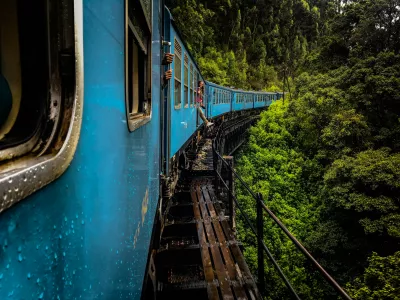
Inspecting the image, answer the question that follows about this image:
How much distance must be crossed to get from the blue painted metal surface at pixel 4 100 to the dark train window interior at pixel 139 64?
1.03m

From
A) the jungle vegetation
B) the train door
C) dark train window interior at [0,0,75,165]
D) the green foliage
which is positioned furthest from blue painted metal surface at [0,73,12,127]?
the jungle vegetation

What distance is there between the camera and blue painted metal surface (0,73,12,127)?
24.8 inches

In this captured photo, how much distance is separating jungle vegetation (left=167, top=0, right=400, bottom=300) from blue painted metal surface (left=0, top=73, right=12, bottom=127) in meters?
12.0

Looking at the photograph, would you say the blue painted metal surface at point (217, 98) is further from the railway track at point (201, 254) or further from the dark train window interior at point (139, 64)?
the dark train window interior at point (139, 64)

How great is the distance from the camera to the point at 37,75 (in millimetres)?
668

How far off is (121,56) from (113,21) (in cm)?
19

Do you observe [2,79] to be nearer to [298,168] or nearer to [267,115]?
[298,168]

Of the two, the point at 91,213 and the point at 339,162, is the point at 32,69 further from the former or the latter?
the point at 339,162

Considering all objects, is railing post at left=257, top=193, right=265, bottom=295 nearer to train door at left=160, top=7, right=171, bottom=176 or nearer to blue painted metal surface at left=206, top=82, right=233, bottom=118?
train door at left=160, top=7, right=171, bottom=176

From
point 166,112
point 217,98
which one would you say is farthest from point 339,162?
point 166,112

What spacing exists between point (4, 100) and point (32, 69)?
84mm

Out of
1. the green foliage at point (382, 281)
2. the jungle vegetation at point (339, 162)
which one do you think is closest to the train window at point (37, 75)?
the green foliage at point (382, 281)

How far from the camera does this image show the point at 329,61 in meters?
21.8

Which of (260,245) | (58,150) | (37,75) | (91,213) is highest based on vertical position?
(37,75)
